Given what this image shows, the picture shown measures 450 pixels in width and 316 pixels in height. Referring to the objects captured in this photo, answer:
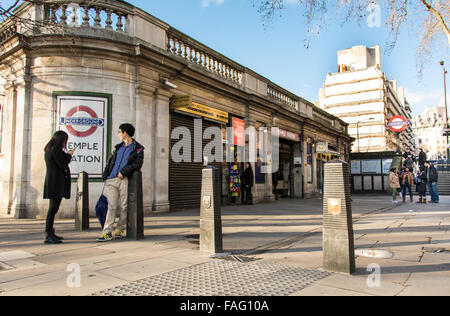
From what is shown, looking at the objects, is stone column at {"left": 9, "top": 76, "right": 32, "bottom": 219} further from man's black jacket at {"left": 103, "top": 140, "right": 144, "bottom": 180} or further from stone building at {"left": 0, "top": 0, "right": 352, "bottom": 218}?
man's black jacket at {"left": 103, "top": 140, "right": 144, "bottom": 180}

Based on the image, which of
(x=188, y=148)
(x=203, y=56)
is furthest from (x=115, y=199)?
(x=203, y=56)

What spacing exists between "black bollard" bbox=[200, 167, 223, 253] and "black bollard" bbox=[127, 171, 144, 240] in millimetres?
1390

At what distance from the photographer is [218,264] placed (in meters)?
4.15

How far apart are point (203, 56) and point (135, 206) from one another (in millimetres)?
9005

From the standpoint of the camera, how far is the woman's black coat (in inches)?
218

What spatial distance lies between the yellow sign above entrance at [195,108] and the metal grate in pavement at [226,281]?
7677 millimetres

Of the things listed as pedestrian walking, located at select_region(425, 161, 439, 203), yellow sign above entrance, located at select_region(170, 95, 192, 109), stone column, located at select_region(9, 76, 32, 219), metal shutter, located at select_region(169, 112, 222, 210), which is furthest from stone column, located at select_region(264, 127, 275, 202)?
stone column, located at select_region(9, 76, 32, 219)

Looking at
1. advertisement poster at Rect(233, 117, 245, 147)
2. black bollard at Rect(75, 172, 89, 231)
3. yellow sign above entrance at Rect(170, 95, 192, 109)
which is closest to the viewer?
black bollard at Rect(75, 172, 89, 231)

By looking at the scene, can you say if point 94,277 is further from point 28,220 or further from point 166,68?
point 166,68

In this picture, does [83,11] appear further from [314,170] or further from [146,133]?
[314,170]

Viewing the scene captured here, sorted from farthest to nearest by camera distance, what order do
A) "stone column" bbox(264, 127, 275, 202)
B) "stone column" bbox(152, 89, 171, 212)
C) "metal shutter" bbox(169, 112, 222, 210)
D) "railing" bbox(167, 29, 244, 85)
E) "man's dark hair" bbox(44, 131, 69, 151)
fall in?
"stone column" bbox(264, 127, 275, 202)
"railing" bbox(167, 29, 244, 85)
"metal shutter" bbox(169, 112, 222, 210)
"stone column" bbox(152, 89, 171, 212)
"man's dark hair" bbox(44, 131, 69, 151)
